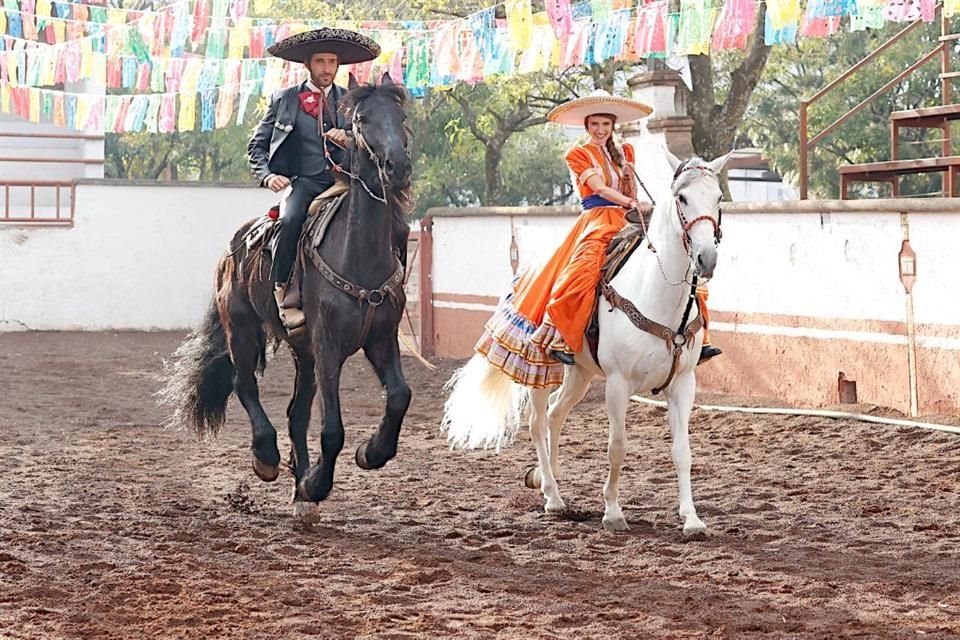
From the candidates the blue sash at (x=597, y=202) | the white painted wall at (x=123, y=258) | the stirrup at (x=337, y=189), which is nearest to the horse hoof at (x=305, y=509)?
Result: the stirrup at (x=337, y=189)

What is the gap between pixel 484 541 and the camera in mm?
7406

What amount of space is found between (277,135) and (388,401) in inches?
64.8

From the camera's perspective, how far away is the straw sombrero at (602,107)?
819 cm

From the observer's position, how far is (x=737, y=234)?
13.6 m

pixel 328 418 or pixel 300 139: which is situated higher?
pixel 300 139

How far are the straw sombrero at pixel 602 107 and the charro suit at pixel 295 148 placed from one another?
1288 millimetres

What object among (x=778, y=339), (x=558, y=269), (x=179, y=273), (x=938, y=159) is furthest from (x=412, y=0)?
(x=558, y=269)

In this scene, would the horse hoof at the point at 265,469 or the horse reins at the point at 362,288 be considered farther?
the horse hoof at the point at 265,469

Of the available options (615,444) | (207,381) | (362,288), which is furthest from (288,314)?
→ (615,444)

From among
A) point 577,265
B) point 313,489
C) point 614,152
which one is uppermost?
point 614,152

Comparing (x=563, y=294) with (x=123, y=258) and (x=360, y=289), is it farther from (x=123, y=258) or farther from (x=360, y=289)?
(x=123, y=258)

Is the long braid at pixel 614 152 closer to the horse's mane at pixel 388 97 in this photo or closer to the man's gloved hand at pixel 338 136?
the horse's mane at pixel 388 97

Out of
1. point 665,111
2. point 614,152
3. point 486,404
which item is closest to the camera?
point 614,152

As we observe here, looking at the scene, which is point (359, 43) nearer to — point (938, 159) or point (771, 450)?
point (771, 450)
